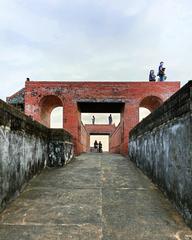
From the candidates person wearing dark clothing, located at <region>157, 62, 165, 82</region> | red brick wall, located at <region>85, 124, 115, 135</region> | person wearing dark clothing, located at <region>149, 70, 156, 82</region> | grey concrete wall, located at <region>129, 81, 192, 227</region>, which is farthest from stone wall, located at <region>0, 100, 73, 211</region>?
red brick wall, located at <region>85, 124, 115, 135</region>

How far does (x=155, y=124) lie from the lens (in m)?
5.88

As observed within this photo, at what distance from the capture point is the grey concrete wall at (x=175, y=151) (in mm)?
3434

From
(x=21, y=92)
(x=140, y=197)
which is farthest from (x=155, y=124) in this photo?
(x=21, y=92)

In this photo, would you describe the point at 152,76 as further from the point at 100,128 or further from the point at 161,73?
the point at 100,128

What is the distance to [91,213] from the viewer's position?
12.4 feet

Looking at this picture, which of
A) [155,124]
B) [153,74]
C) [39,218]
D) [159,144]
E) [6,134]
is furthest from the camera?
[153,74]

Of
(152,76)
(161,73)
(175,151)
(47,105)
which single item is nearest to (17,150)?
(175,151)

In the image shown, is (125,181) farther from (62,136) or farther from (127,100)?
(127,100)

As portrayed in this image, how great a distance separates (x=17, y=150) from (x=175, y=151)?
9.05ft

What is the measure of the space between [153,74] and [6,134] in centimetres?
1501

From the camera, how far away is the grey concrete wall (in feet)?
11.3

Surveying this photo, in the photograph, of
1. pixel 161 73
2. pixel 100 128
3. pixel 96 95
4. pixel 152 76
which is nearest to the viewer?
pixel 96 95

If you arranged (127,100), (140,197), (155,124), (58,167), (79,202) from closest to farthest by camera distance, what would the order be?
1. (79,202)
2. (140,197)
3. (155,124)
4. (58,167)
5. (127,100)

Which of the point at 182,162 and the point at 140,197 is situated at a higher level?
the point at 182,162
